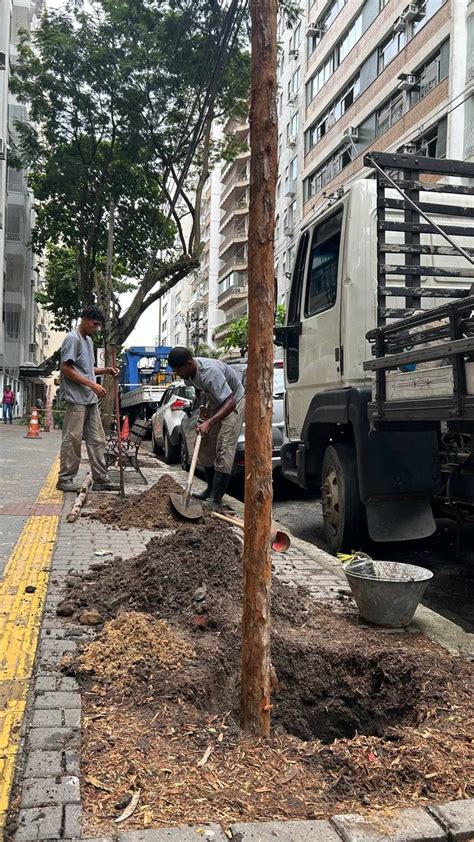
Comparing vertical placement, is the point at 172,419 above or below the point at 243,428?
above

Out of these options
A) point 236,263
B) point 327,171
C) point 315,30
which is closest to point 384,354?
point 327,171

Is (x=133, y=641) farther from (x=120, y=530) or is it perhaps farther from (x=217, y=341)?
(x=217, y=341)

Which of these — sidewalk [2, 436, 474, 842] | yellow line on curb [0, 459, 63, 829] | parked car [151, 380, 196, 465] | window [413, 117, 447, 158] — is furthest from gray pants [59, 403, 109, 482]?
window [413, 117, 447, 158]

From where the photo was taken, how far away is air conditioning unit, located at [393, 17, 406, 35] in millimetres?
24500

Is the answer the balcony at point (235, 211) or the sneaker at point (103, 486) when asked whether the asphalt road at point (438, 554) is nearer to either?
the sneaker at point (103, 486)

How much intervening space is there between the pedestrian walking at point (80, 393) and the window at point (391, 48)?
22376 millimetres

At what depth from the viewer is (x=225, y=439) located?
6.95 metres

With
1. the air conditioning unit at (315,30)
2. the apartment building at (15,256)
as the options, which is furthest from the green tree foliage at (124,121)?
the air conditioning unit at (315,30)

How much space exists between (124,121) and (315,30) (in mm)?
21268

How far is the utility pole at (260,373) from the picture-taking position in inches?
95.2

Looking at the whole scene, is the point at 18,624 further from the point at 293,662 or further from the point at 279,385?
the point at 279,385

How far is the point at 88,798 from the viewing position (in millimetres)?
2049

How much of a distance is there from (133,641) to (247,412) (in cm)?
127

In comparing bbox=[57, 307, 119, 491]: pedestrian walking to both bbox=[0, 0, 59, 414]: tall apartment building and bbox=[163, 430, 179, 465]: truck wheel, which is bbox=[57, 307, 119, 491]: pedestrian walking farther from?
bbox=[0, 0, 59, 414]: tall apartment building
